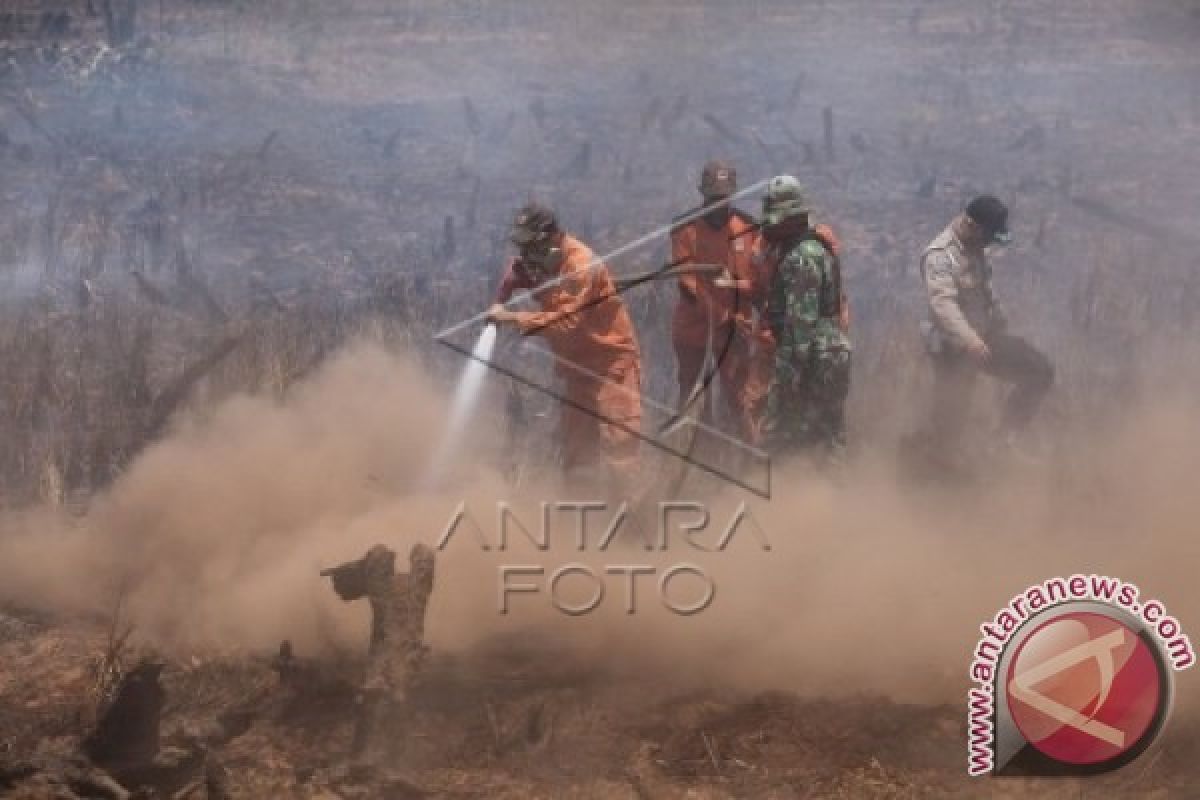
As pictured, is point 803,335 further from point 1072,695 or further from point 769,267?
point 1072,695

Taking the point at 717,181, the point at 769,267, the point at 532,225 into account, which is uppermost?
the point at 717,181

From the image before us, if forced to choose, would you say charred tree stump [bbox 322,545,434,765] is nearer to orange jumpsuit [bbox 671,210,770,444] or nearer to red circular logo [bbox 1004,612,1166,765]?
red circular logo [bbox 1004,612,1166,765]

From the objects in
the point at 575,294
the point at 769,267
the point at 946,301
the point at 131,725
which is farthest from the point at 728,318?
the point at 131,725

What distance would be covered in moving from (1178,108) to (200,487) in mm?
16877

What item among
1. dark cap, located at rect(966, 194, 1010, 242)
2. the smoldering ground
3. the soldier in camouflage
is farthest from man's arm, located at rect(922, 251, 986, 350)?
the smoldering ground

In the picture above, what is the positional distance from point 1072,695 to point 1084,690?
5 centimetres

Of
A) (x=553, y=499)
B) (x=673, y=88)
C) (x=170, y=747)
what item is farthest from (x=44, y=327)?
(x=673, y=88)

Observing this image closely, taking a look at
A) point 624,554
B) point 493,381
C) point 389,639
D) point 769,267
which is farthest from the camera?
point 493,381

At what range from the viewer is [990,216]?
23.6 ft

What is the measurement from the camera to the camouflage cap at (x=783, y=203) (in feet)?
21.5

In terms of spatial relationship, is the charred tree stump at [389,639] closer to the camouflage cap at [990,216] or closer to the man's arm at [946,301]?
the man's arm at [946,301]

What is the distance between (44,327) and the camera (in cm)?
988

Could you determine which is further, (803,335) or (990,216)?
(990,216)

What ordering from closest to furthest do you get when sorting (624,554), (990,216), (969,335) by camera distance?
(624,554) → (969,335) → (990,216)
